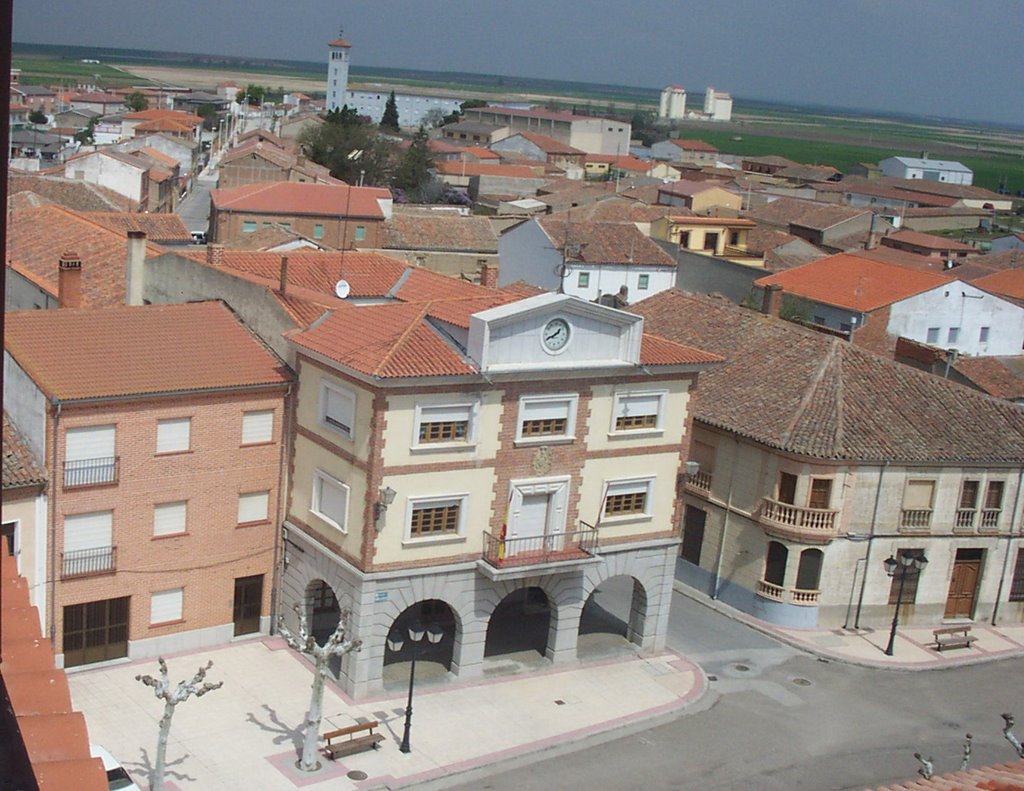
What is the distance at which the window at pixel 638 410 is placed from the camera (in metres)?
32.4

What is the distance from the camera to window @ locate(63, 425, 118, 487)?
28719mm

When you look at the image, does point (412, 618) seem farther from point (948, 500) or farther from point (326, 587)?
point (948, 500)

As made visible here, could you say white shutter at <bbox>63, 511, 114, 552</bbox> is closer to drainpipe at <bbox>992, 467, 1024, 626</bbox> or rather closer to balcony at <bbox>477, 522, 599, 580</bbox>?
balcony at <bbox>477, 522, 599, 580</bbox>

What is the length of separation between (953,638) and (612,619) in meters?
10.3

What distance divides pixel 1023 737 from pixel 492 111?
17361 cm

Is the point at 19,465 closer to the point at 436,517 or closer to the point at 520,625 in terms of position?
the point at 436,517

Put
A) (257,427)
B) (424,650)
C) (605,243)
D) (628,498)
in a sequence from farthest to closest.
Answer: (605,243)
(628,498)
(424,650)
(257,427)

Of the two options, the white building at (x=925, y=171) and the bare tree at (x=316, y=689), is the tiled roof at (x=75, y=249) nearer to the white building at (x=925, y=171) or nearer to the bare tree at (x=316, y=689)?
the bare tree at (x=316, y=689)

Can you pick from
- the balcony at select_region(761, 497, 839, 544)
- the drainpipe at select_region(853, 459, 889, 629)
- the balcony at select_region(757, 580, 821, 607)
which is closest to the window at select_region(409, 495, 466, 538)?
the balcony at select_region(761, 497, 839, 544)

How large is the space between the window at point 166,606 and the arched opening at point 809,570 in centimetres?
1789

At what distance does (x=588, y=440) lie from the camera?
32.1 m

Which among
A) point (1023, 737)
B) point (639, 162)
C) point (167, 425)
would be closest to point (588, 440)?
point (167, 425)

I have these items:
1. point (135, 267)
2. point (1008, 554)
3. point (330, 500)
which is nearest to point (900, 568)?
point (1008, 554)

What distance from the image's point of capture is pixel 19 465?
92.7ft
